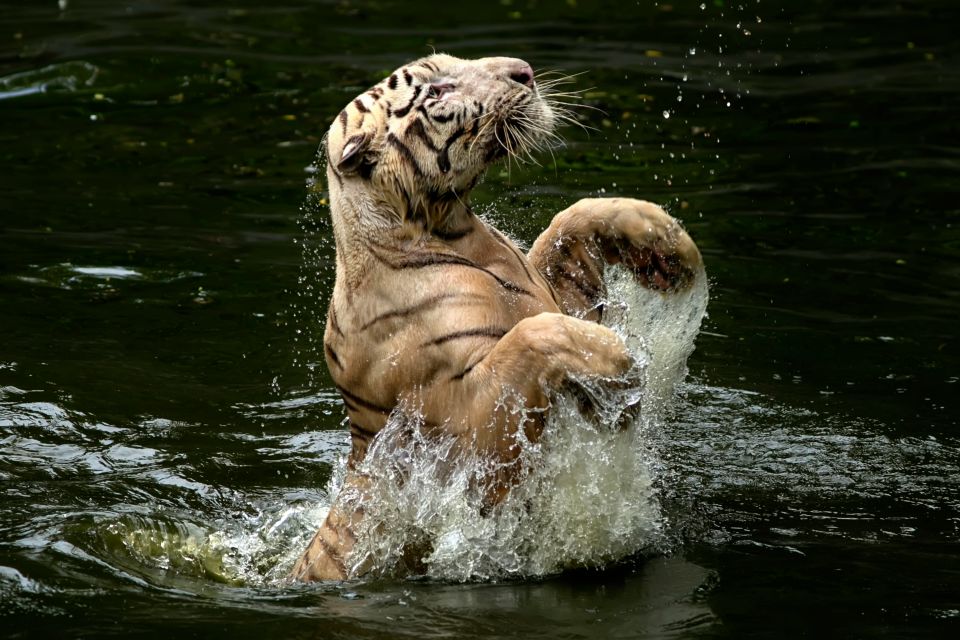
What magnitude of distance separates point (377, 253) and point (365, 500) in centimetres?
75

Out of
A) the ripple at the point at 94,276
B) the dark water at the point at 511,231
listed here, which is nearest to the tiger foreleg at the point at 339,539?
the dark water at the point at 511,231

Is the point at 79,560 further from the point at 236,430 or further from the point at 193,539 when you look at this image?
the point at 236,430

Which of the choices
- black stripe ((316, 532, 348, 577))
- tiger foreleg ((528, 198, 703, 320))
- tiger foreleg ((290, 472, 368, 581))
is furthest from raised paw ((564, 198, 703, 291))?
black stripe ((316, 532, 348, 577))

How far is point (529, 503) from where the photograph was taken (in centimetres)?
404

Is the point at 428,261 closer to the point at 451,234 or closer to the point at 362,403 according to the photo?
the point at 451,234

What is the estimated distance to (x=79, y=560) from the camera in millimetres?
4289

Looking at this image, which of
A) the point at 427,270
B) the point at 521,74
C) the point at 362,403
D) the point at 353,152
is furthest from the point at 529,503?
the point at 521,74

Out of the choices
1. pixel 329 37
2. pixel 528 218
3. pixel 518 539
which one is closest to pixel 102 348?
pixel 528 218

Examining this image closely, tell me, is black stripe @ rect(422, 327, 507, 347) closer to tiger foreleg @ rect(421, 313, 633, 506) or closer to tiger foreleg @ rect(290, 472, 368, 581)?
tiger foreleg @ rect(421, 313, 633, 506)

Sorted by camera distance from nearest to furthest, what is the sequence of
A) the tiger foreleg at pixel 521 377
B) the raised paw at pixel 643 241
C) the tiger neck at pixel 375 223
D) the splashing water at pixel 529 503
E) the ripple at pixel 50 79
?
1. the tiger foreleg at pixel 521 377
2. the splashing water at pixel 529 503
3. the tiger neck at pixel 375 223
4. the raised paw at pixel 643 241
5. the ripple at pixel 50 79

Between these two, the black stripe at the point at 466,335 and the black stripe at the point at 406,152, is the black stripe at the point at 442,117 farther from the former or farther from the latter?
the black stripe at the point at 466,335

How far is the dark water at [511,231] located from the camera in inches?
158

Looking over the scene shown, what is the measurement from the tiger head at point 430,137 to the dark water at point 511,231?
1136 millimetres

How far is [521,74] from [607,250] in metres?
0.72
